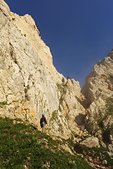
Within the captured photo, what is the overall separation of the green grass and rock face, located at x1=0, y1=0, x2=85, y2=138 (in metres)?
6.29

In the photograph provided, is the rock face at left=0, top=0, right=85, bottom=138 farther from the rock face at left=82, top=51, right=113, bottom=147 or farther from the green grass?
the green grass

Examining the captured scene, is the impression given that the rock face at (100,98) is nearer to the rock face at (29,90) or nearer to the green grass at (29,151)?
the rock face at (29,90)

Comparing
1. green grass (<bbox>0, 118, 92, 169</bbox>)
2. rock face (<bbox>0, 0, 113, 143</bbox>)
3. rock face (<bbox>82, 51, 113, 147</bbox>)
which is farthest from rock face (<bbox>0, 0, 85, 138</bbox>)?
green grass (<bbox>0, 118, 92, 169</bbox>)

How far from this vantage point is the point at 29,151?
44.9 m

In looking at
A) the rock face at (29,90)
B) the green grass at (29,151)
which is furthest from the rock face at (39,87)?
the green grass at (29,151)

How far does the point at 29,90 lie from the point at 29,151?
73.6 feet

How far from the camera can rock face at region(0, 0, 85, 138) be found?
199 feet

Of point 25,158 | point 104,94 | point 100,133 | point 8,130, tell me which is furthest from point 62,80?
point 25,158

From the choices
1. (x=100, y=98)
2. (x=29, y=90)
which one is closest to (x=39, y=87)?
(x=29, y=90)

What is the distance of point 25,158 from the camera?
142 ft

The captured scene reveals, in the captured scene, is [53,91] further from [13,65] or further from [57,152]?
[57,152]

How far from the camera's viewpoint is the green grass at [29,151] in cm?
4231

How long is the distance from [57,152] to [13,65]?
77.9 feet

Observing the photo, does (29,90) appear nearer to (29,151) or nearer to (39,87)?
(39,87)
